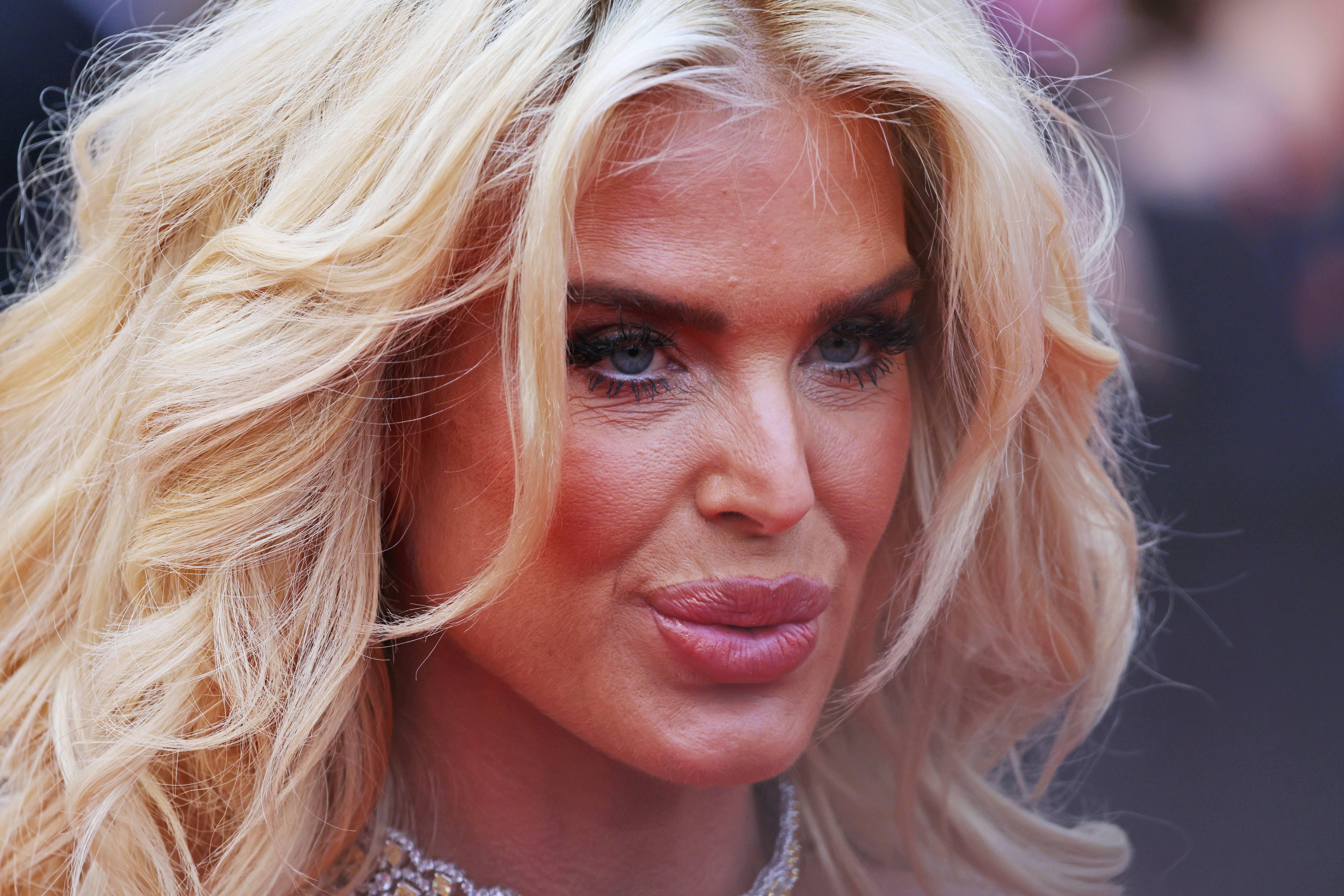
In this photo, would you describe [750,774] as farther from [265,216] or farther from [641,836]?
[265,216]

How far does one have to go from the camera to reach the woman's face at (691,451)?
0.93m

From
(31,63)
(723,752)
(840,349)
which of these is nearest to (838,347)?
(840,349)

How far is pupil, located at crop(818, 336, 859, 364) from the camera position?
3.45ft

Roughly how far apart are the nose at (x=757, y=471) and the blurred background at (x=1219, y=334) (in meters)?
0.91

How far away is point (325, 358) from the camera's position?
38.3 inches

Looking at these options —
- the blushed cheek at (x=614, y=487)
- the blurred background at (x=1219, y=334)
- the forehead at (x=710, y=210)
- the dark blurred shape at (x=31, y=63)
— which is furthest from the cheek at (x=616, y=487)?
the dark blurred shape at (x=31, y=63)

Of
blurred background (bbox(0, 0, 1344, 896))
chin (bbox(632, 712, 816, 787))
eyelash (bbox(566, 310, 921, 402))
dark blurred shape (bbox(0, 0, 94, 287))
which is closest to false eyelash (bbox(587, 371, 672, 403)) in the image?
eyelash (bbox(566, 310, 921, 402))

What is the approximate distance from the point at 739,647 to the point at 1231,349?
1263 millimetres

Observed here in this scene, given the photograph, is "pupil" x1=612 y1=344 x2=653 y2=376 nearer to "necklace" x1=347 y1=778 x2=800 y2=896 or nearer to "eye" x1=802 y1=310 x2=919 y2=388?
"eye" x1=802 y1=310 x2=919 y2=388

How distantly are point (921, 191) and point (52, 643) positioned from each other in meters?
1.03

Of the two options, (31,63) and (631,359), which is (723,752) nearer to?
(631,359)

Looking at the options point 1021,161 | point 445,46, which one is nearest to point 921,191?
point 1021,161

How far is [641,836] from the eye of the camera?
1.16m

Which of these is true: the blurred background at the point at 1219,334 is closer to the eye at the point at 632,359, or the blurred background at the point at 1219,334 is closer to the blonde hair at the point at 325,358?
the blonde hair at the point at 325,358
